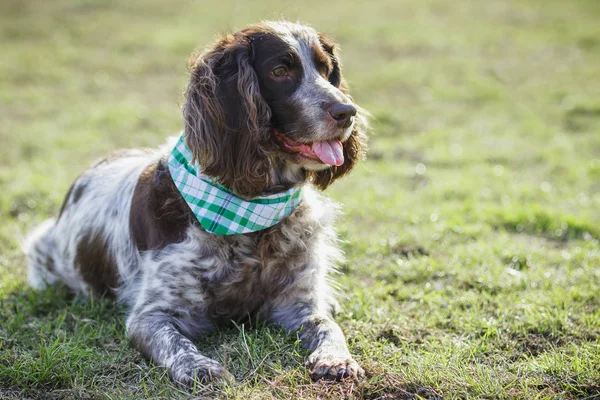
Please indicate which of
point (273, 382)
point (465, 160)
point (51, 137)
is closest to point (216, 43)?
point (273, 382)

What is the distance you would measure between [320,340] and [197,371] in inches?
28.5

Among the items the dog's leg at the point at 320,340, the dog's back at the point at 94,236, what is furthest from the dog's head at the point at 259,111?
the dog's back at the point at 94,236

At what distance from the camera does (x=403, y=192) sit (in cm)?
698

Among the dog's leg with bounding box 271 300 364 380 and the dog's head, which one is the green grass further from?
the dog's head

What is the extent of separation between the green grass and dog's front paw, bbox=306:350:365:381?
0.07 meters

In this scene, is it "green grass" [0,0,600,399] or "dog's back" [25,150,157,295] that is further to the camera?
"dog's back" [25,150,157,295]

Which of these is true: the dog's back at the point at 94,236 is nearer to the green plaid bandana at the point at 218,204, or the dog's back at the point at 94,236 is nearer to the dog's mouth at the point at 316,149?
the green plaid bandana at the point at 218,204

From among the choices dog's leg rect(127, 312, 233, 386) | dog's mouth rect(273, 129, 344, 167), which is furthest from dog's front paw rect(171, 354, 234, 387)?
dog's mouth rect(273, 129, 344, 167)

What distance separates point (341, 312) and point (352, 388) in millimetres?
1082

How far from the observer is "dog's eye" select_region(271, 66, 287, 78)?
3783 mm

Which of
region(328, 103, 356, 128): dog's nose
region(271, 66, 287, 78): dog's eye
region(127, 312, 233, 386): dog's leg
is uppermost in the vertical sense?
region(271, 66, 287, 78): dog's eye

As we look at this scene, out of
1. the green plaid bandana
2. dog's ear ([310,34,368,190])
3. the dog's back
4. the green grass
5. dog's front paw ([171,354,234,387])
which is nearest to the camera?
dog's front paw ([171,354,234,387])

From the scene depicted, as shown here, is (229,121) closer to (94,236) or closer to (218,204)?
(218,204)

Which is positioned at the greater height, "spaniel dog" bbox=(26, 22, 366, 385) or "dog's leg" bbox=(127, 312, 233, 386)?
"spaniel dog" bbox=(26, 22, 366, 385)
